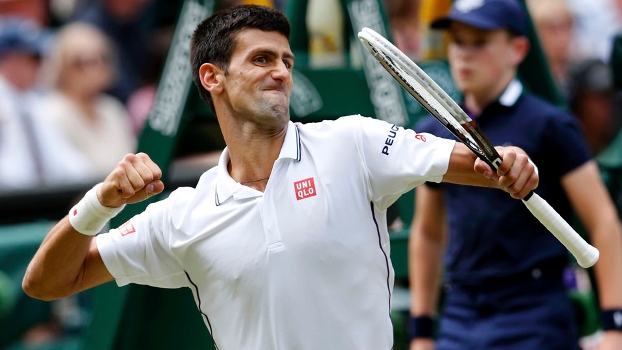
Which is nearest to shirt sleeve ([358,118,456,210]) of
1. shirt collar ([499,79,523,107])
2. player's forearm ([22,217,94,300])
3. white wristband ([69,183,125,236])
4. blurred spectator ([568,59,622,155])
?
white wristband ([69,183,125,236])

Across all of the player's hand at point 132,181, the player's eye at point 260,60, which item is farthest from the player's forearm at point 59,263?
the player's eye at point 260,60

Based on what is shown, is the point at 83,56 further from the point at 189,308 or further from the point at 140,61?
the point at 189,308

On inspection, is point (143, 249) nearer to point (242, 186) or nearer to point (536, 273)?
point (242, 186)

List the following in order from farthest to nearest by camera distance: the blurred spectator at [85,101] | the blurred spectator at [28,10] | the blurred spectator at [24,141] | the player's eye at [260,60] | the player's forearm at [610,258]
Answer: the blurred spectator at [28,10], the blurred spectator at [85,101], the blurred spectator at [24,141], the player's forearm at [610,258], the player's eye at [260,60]

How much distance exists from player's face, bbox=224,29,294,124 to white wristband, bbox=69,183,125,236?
1.61 feet

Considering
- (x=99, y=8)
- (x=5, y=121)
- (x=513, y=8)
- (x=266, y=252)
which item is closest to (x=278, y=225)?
(x=266, y=252)

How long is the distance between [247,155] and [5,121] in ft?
13.7

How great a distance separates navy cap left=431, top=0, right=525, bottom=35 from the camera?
4531mm

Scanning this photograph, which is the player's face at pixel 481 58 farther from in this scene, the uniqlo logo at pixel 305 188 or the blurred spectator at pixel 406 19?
the blurred spectator at pixel 406 19

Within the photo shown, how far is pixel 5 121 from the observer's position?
23.6 feet

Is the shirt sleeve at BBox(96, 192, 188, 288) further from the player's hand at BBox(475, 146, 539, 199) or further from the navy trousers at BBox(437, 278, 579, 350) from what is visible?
the navy trousers at BBox(437, 278, 579, 350)

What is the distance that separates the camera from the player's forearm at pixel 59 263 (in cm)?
335

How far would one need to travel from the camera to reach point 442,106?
3.23m

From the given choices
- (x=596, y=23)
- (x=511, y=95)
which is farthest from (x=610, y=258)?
(x=596, y=23)
